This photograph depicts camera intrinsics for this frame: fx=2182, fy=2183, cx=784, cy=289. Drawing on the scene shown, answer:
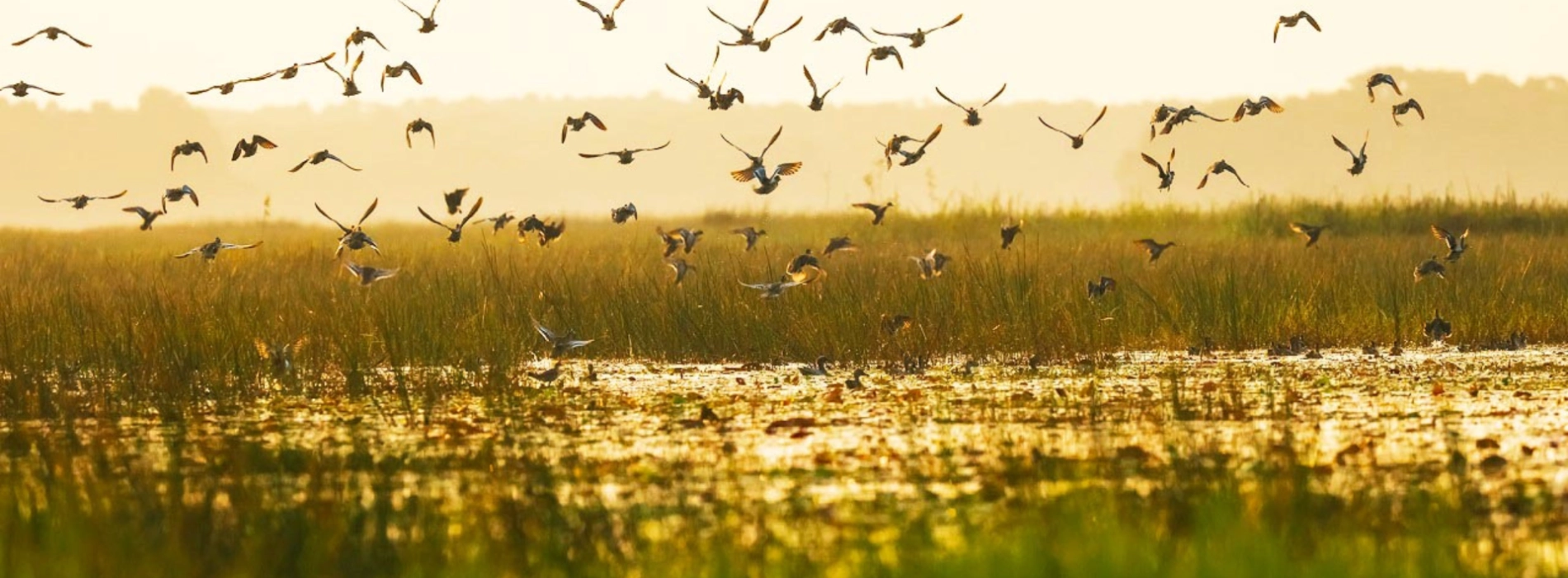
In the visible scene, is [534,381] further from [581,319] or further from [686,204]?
[686,204]

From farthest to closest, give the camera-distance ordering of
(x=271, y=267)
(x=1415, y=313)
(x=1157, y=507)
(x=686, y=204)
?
(x=686, y=204) → (x=271, y=267) → (x=1415, y=313) → (x=1157, y=507)

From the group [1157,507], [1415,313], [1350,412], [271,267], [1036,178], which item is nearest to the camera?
[1157,507]

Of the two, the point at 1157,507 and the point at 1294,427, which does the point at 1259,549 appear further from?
the point at 1294,427

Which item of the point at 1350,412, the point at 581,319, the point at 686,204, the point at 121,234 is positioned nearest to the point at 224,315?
the point at 581,319

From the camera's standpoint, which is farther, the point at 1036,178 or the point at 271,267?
the point at 1036,178

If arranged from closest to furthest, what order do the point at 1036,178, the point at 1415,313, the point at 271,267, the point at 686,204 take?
the point at 1415,313, the point at 271,267, the point at 686,204, the point at 1036,178

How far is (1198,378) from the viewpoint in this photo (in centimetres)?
1040

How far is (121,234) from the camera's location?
3036 cm

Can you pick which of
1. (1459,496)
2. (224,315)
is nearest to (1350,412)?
(1459,496)

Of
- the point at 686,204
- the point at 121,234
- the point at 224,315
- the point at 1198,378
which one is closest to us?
the point at 1198,378

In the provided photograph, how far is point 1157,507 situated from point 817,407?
10.2ft

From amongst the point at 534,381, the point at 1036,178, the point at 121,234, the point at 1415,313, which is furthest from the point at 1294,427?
the point at 1036,178

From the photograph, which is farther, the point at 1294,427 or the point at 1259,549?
the point at 1294,427

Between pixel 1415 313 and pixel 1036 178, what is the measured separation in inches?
4104
